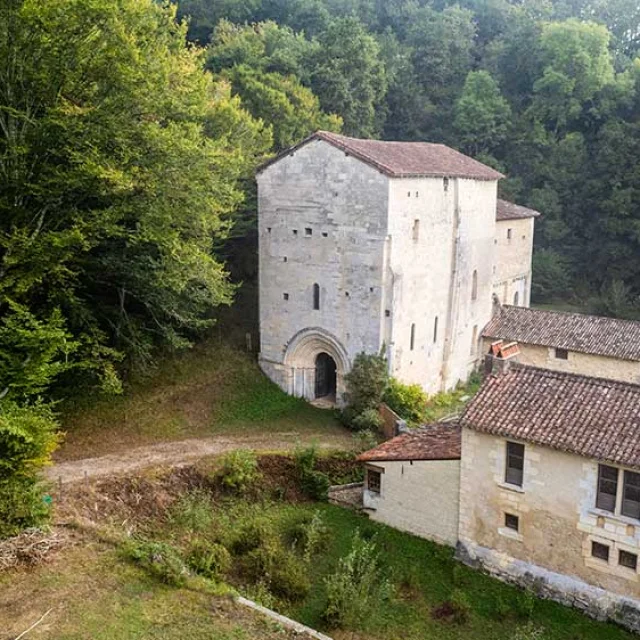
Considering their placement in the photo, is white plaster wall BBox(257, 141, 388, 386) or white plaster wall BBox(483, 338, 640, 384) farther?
white plaster wall BBox(483, 338, 640, 384)

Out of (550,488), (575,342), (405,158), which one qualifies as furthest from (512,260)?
(550,488)

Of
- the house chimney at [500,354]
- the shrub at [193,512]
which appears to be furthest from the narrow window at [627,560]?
the shrub at [193,512]

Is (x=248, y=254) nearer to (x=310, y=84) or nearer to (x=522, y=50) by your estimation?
(x=310, y=84)

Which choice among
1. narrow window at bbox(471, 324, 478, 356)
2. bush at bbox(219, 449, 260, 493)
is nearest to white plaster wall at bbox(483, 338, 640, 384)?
narrow window at bbox(471, 324, 478, 356)

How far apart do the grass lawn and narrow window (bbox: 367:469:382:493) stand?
391cm

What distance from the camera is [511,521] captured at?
17.7 m

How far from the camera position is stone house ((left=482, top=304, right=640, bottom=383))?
28.8 m

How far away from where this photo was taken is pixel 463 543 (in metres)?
18.5

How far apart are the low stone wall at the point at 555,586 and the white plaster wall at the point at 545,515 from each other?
0.14 m

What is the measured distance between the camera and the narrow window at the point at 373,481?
20.4 metres

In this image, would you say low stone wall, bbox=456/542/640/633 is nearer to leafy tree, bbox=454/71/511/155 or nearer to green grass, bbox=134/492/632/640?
green grass, bbox=134/492/632/640

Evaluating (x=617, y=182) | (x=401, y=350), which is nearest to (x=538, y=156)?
(x=617, y=182)

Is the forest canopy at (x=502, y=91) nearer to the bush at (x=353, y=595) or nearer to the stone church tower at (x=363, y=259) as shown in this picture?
the stone church tower at (x=363, y=259)

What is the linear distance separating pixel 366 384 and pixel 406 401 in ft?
5.46
